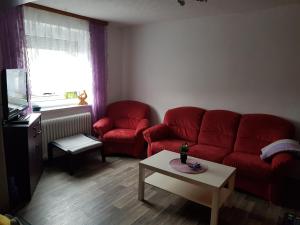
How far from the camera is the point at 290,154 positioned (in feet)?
8.52

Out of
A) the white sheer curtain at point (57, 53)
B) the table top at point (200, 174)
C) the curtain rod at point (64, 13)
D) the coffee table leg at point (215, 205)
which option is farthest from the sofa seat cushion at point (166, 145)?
the curtain rod at point (64, 13)

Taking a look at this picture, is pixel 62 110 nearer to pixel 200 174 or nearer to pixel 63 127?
pixel 63 127

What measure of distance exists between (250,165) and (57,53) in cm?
321

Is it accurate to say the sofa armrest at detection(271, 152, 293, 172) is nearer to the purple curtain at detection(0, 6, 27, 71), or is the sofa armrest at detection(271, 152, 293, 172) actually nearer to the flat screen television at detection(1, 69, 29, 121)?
the flat screen television at detection(1, 69, 29, 121)

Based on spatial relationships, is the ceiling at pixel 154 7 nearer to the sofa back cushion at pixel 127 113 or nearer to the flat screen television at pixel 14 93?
the flat screen television at pixel 14 93

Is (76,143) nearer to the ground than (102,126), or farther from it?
nearer to the ground

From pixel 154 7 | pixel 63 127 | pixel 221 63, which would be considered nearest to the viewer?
pixel 154 7

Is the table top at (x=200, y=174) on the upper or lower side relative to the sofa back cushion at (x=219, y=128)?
lower

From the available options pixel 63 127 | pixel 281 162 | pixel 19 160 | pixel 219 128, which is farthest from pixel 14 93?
pixel 281 162

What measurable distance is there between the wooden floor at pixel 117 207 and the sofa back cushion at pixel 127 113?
130 cm

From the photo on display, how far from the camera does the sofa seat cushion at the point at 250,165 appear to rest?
2592 mm

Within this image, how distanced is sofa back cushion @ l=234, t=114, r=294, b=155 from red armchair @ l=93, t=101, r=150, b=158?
154 cm

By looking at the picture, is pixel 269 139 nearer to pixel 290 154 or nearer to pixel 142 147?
pixel 290 154

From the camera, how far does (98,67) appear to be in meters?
4.11
